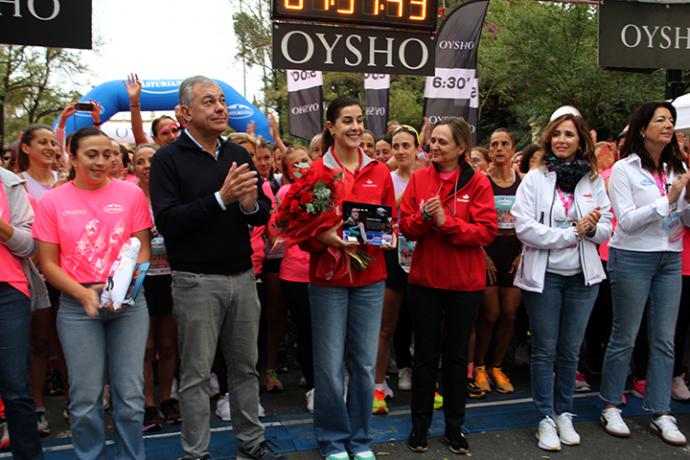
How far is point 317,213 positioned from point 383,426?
1919 millimetres

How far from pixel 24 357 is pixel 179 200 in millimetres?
1287

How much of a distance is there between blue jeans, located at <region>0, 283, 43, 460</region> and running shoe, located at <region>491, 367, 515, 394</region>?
3692 mm

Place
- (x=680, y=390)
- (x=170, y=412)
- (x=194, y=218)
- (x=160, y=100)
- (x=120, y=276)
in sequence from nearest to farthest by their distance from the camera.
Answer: (x=120, y=276), (x=194, y=218), (x=170, y=412), (x=680, y=390), (x=160, y=100)

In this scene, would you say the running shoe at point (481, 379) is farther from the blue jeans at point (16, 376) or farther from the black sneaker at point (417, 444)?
the blue jeans at point (16, 376)

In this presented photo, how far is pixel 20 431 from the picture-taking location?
11.6ft

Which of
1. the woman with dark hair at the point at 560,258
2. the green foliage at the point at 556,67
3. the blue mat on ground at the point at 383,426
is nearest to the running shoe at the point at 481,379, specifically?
the blue mat on ground at the point at 383,426

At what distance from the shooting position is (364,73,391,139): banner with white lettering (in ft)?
35.8

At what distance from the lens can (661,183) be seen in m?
4.54

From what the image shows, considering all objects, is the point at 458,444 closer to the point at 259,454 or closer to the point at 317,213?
the point at 259,454

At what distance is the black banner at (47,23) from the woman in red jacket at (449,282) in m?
2.67

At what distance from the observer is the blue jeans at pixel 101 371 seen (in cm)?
340

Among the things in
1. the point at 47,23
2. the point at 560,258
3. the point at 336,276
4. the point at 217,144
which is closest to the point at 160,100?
the point at 47,23

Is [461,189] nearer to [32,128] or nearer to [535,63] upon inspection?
[32,128]

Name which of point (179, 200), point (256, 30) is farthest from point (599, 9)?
point (256, 30)
